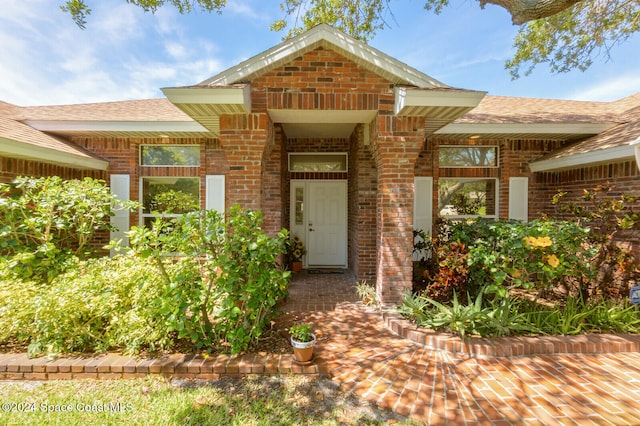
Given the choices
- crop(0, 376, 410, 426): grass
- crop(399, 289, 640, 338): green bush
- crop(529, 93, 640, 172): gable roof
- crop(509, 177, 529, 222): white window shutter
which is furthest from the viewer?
crop(509, 177, 529, 222): white window shutter

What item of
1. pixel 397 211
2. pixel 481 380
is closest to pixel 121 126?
pixel 397 211

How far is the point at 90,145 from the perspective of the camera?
5.96m

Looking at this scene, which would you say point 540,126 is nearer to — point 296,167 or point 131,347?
point 296,167

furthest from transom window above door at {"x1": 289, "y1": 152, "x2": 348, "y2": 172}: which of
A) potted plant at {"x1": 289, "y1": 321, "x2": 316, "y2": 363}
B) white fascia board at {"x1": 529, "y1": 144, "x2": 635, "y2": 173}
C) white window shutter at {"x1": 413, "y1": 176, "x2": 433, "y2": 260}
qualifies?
potted plant at {"x1": 289, "y1": 321, "x2": 316, "y2": 363}

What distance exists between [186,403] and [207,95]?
340 cm

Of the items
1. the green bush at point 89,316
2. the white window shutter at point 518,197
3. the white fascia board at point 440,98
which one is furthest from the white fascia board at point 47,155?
the white window shutter at point 518,197

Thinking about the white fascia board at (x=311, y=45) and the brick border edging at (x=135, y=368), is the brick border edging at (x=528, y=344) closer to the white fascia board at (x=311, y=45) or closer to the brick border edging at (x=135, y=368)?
the brick border edging at (x=135, y=368)

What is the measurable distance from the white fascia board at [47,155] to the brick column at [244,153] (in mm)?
3469

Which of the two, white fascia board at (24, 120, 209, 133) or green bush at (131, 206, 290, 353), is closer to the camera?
green bush at (131, 206, 290, 353)

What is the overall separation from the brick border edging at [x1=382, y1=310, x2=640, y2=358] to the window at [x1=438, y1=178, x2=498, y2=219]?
3166 millimetres

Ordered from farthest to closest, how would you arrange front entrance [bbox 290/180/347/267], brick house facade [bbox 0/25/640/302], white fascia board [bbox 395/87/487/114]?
front entrance [bbox 290/180/347/267], brick house facade [bbox 0/25/640/302], white fascia board [bbox 395/87/487/114]

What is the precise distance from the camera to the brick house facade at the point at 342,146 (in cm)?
385

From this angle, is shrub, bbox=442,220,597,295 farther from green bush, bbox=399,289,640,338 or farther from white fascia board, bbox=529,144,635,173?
white fascia board, bbox=529,144,635,173

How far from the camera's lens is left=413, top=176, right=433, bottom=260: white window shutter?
5.82 meters
